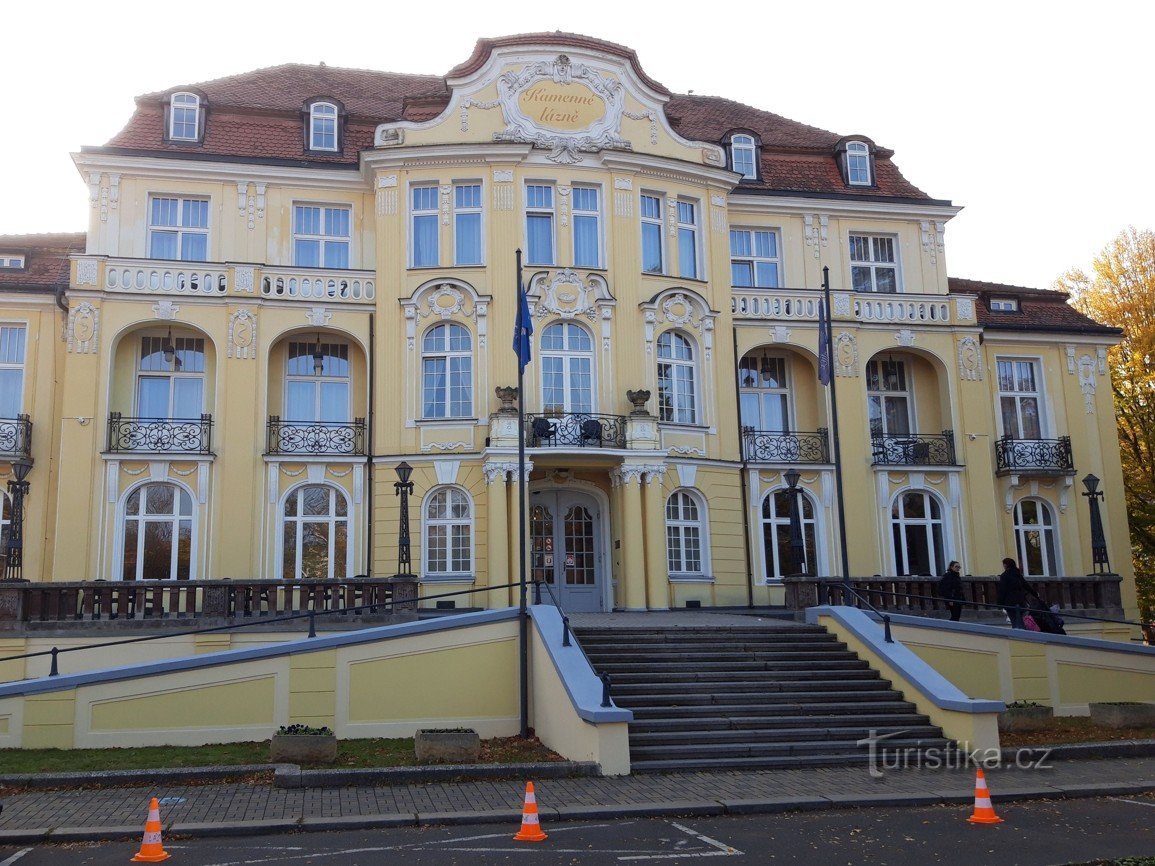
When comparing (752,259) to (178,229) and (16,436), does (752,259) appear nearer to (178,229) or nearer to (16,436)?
(178,229)

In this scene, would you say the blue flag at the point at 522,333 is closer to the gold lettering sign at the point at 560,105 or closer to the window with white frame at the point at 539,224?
the window with white frame at the point at 539,224

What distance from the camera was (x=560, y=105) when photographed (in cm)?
2738

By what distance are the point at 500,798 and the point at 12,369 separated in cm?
1966

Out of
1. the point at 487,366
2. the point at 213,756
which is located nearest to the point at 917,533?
the point at 487,366

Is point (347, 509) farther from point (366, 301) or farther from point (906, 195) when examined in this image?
point (906, 195)

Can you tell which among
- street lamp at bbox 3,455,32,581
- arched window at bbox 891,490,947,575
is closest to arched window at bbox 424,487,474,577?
street lamp at bbox 3,455,32,581

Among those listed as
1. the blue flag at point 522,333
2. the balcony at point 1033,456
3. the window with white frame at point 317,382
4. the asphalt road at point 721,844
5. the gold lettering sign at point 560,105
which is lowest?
the asphalt road at point 721,844

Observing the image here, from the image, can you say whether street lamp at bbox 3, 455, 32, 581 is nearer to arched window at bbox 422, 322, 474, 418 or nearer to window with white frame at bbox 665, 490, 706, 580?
arched window at bbox 422, 322, 474, 418

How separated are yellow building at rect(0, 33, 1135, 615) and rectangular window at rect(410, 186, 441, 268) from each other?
73 mm

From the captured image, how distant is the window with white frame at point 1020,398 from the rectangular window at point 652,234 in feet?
35.4

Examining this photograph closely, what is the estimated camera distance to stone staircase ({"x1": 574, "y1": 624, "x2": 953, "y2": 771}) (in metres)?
14.6

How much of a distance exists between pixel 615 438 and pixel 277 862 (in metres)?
16.7

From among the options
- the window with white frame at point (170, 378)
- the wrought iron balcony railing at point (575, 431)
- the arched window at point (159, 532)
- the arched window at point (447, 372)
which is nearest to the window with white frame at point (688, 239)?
the wrought iron balcony railing at point (575, 431)

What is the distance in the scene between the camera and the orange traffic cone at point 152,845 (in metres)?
9.66
